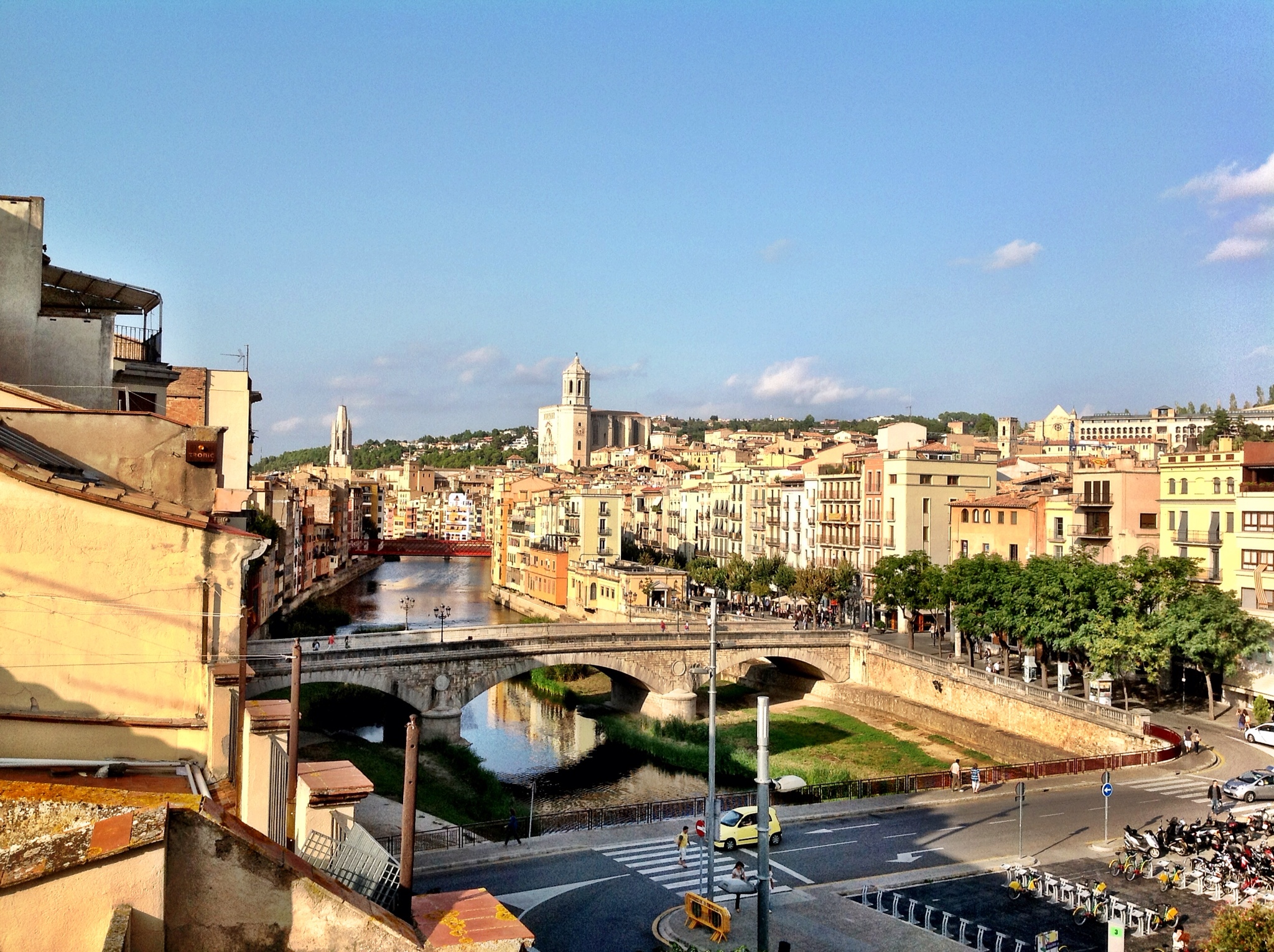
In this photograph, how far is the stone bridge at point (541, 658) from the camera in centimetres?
4200

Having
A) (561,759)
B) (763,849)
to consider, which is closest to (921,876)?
(763,849)

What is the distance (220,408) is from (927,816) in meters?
22.0

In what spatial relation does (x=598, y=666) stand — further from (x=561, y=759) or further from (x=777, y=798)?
(x=777, y=798)

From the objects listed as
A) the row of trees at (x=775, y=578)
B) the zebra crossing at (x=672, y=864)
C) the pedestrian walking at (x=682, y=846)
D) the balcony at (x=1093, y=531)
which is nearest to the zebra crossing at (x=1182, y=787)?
the zebra crossing at (x=672, y=864)

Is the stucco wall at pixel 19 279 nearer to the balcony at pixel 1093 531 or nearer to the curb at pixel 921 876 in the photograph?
the curb at pixel 921 876

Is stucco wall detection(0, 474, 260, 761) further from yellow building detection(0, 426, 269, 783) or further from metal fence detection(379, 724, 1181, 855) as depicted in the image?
metal fence detection(379, 724, 1181, 855)

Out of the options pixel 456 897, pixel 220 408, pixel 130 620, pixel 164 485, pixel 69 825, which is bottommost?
pixel 456 897

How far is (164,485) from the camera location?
13.4m

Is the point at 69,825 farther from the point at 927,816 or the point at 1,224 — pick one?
the point at 927,816

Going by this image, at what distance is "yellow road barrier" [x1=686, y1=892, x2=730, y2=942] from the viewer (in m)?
20.2

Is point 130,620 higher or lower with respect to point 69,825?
higher

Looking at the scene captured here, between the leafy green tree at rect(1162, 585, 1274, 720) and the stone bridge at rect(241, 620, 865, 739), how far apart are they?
16.5 metres

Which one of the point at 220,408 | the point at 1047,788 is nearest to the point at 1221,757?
the point at 1047,788

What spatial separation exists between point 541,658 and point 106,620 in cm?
3796
